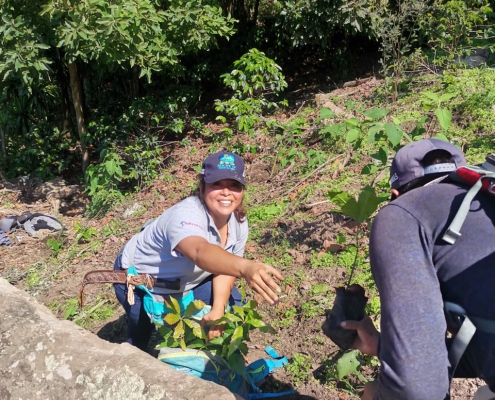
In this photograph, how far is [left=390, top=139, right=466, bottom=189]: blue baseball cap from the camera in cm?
A: 148

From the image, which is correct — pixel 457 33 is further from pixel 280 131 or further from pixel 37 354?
pixel 37 354

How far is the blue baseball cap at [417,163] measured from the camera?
1.48 metres

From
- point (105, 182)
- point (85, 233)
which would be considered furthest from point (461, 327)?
point (105, 182)

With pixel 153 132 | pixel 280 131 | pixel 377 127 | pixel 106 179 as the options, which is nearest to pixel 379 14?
pixel 280 131

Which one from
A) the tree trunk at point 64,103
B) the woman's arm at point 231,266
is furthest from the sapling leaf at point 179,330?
the tree trunk at point 64,103

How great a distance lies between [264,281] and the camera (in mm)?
1678

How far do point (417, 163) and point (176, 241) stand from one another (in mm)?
1048

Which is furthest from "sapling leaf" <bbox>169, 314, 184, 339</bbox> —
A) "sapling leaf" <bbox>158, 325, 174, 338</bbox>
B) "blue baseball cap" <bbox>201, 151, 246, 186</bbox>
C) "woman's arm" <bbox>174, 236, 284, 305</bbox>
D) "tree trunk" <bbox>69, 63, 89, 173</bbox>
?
"tree trunk" <bbox>69, 63, 89, 173</bbox>

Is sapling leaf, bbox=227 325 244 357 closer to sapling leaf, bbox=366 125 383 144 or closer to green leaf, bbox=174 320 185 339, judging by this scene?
green leaf, bbox=174 320 185 339

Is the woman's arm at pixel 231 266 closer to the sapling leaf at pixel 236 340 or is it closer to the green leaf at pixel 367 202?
the sapling leaf at pixel 236 340

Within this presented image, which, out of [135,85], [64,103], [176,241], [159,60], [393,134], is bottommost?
[64,103]

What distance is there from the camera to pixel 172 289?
98.3 inches

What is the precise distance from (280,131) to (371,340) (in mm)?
5058

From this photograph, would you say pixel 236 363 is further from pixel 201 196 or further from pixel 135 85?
pixel 135 85
